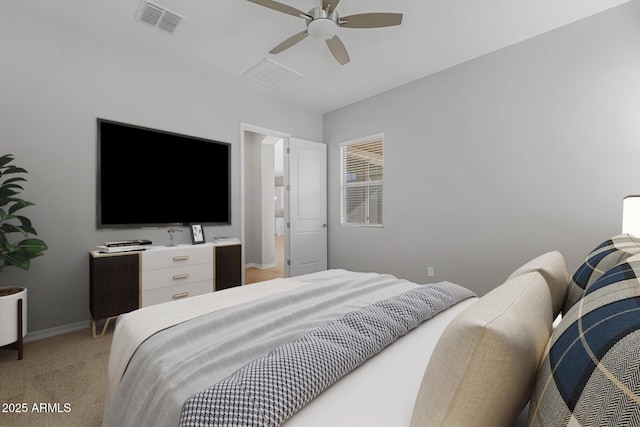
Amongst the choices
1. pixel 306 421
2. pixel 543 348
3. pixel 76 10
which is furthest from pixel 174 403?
pixel 76 10

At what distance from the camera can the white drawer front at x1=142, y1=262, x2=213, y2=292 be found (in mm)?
2715

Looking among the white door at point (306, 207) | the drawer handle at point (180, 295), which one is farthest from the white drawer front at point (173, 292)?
the white door at point (306, 207)

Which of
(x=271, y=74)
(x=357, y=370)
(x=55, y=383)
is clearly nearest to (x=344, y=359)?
(x=357, y=370)

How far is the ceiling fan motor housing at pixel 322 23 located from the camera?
7.04ft

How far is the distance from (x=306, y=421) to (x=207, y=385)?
1.02ft

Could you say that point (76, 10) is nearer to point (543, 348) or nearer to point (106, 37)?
point (106, 37)

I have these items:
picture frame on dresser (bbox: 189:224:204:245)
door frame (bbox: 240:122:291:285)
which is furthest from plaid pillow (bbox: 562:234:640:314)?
picture frame on dresser (bbox: 189:224:204:245)

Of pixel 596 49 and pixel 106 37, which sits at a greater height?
pixel 106 37

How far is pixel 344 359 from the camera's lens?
2.91 ft

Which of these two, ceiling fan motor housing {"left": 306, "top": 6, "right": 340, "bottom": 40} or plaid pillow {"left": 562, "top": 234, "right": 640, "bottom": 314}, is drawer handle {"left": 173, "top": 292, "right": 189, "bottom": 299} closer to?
ceiling fan motor housing {"left": 306, "top": 6, "right": 340, "bottom": 40}

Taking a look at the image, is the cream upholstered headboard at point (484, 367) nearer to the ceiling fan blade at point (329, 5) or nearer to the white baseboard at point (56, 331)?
the ceiling fan blade at point (329, 5)

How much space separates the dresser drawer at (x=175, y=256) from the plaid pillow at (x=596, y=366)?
301cm

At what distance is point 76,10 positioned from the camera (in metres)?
2.45

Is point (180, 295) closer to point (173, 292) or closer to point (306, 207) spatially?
point (173, 292)
